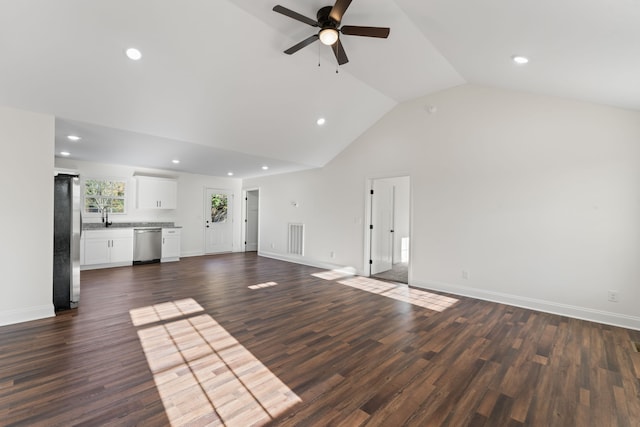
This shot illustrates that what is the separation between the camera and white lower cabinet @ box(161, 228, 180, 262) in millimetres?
7461

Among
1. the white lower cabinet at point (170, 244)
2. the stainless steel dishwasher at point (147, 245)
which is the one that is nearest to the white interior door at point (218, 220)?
the white lower cabinet at point (170, 244)

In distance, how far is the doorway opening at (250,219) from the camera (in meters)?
9.75

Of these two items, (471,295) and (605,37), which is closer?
(605,37)

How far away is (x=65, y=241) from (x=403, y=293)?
5.07m

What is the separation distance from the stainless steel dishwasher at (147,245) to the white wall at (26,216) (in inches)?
141

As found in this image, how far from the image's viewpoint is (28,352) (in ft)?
8.84

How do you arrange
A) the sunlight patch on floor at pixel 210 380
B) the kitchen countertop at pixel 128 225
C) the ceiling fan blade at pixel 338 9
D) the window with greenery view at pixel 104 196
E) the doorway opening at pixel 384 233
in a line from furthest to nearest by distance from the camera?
the window with greenery view at pixel 104 196, the kitchen countertop at pixel 128 225, the doorway opening at pixel 384 233, the ceiling fan blade at pixel 338 9, the sunlight patch on floor at pixel 210 380

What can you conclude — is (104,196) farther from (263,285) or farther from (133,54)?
(133,54)

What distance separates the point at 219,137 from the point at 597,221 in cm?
559

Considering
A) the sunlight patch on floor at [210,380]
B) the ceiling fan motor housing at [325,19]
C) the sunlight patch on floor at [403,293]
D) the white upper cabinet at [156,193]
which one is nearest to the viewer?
the sunlight patch on floor at [210,380]

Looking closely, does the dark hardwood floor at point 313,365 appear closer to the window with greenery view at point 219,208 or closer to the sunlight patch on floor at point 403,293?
the sunlight patch on floor at point 403,293

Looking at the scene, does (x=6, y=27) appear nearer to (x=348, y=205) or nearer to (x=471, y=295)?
(x=348, y=205)

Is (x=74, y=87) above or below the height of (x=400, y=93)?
below

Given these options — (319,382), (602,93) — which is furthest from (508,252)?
(319,382)
